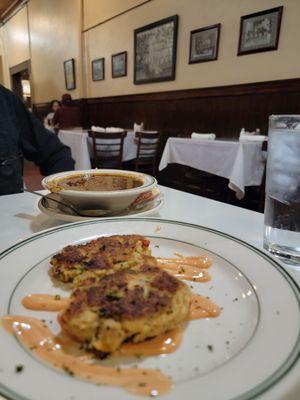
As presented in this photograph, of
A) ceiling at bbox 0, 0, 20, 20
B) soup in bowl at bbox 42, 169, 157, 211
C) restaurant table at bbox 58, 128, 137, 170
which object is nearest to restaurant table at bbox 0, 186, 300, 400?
soup in bowl at bbox 42, 169, 157, 211

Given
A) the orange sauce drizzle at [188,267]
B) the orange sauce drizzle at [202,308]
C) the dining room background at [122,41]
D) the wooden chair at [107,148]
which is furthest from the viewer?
the wooden chair at [107,148]

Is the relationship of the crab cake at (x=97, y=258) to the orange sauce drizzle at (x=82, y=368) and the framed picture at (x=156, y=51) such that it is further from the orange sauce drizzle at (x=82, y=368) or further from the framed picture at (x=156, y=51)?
the framed picture at (x=156, y=51)

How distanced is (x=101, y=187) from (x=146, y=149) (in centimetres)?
340

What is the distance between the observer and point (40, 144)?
5.28 ft

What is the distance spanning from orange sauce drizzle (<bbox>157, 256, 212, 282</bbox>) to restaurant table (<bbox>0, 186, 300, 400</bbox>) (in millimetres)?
103

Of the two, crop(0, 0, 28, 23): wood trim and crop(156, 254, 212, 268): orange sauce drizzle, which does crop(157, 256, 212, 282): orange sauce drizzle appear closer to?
crop(156, 254, 212, 268): orange sauce drizzle

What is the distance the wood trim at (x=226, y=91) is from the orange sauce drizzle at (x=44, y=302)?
365cm

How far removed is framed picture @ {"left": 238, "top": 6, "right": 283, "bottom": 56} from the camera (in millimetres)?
3299

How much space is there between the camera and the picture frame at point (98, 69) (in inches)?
241

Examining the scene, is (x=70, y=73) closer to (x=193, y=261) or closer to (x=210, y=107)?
(x=210, y=107)

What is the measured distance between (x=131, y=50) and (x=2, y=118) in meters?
4.56

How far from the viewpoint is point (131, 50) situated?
17.5ft

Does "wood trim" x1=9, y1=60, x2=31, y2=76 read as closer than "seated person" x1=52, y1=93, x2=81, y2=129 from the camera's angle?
No

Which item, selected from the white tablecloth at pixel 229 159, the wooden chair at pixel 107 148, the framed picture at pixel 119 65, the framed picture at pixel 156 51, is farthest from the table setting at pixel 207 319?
the framed picture at pixel 119 65
